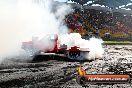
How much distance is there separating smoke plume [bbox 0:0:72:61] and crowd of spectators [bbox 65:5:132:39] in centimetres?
1108

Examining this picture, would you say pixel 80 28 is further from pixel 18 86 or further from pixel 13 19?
pixel 18 86

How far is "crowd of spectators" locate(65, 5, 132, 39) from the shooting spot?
43753 mm

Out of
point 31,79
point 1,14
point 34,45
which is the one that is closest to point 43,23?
point 1,14

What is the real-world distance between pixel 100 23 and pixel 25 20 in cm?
2355

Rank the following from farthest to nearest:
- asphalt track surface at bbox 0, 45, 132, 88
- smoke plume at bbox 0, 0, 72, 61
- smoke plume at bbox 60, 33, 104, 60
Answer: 1. smoke plume at bbox 0, 0, 72, 61
2. smoke plume at bbox 60, 33, 104, 60
3. asphalt track surface at bbox 0, 45, 132, 88

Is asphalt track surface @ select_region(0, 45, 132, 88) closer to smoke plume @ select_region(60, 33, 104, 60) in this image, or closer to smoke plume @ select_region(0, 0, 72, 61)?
smoke plume @ select_region(60, 33, 104, 60)

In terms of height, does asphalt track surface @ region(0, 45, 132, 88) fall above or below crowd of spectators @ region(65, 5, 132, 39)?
below

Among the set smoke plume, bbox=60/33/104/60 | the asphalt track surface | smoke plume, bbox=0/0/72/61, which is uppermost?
smoke plume, bbox=0/0/72/61

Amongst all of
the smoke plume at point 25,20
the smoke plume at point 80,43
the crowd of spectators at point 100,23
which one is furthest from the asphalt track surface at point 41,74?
the crowd of spectators at point 100,23

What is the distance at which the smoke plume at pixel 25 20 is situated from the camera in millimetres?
26594

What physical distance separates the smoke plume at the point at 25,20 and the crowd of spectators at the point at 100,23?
36.3ft

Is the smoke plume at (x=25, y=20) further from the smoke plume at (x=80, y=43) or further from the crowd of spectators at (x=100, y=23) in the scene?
the crowd of spectators at (x=100, y=23)

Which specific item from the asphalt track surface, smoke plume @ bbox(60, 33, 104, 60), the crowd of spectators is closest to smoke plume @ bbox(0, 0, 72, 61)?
smoke plume @ bbox(60, 33, 104, 60)

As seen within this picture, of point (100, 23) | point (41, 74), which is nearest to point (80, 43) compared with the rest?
point (41, 74)
